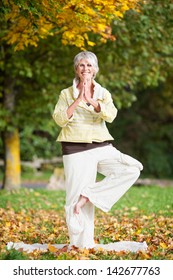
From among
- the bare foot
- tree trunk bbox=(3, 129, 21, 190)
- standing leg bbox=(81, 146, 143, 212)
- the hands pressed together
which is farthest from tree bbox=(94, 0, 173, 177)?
the bare foot

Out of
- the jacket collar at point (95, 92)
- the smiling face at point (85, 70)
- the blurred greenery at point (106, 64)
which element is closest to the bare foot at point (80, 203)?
the jacket collar at point (95, 92)

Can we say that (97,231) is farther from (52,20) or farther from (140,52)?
(140,52)

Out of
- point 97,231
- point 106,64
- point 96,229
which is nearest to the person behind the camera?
point 97,231

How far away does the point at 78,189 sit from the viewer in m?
6.80

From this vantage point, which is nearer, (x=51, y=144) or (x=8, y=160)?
(x=8, y=160)

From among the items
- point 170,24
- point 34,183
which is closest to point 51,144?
point 34,183

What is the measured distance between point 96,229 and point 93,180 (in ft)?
6.43

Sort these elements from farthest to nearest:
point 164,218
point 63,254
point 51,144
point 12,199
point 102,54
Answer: point 51,144 → point 102,54 → point 12,199 → point 164,218 → point 63,254

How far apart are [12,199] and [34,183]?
8.45 m

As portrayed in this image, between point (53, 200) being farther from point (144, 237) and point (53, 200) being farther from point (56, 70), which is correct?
point (144, 237)

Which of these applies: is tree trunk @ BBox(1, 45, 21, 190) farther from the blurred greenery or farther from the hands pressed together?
the hands pressed together

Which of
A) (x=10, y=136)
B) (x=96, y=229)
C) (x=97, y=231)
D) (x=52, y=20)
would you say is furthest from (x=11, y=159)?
(x=97, y=231)

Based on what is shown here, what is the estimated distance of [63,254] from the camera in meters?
6.45

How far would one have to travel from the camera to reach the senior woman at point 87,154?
6793mm
